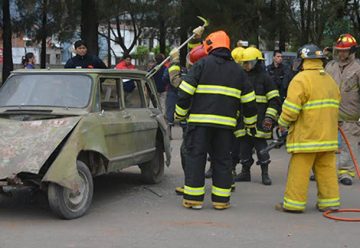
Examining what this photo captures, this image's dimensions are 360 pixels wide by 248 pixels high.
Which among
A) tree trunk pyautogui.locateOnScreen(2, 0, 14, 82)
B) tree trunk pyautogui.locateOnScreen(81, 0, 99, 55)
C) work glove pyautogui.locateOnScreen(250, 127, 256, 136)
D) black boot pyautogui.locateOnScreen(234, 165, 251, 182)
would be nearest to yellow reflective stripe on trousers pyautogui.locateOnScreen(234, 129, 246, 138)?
work glove pyautogui.locateOnScreen(250, 127, 256, 136)

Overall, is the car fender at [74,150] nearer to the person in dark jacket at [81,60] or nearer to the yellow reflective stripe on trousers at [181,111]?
the yellow reflective stripe on trousers at [181,111]

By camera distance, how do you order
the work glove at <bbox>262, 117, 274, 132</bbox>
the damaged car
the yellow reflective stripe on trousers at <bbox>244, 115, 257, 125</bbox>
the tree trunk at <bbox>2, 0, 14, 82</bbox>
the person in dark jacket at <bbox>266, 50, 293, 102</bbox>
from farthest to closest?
the tree trunk at <bbox>2, 0, 14, 82</bbox>
the person in dark jacket at <bbox>266, 50, 293, 102</bbox>
the work glove at <bbox>262, 117, 274, 132</bbox>
the yellow reflective stripe on trousers at <bbox>244, 115, 257, 125</bbox>
the damaged car

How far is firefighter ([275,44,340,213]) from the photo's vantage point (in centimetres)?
625

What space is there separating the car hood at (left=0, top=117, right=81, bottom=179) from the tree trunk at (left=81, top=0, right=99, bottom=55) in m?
13.1

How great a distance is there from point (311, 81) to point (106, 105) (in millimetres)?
2412

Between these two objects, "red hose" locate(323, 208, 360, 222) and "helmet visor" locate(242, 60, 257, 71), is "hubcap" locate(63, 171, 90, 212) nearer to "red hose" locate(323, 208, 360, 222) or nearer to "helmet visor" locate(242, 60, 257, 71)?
"red hose" locate(323, 208, 360, 222)

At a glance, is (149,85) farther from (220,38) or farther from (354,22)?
(354,22)

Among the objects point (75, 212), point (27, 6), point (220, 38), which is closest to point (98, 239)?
point (75, 212)

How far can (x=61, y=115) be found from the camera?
6289 millimetres

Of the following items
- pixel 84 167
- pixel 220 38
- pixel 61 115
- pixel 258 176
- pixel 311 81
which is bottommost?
pixel 258 176

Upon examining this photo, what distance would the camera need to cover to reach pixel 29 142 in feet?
19.2

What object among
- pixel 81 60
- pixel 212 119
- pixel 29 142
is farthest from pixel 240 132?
Result: pixel 29 142

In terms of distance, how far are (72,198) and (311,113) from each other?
2.71m

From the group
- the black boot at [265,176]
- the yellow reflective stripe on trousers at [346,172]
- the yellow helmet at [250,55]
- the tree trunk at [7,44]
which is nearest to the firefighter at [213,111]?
the yellow helmet at [250,55]
